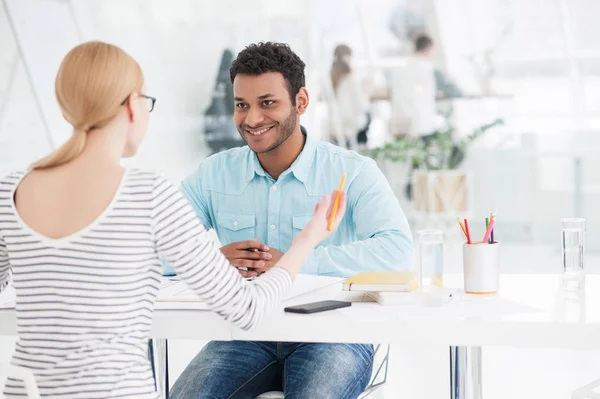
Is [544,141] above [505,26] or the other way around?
the other way around

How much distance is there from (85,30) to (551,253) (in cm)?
386

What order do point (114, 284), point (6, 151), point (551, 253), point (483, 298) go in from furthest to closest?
1. point (6, 151)
2. point (551, 253)
3. point (483, 298)
4. point (114, 284)

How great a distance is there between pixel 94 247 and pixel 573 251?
3.60ft

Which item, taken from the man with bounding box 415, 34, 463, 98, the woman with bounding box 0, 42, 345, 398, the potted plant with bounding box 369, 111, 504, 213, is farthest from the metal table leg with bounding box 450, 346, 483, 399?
the man with bounding box 415, 34, 463, 98

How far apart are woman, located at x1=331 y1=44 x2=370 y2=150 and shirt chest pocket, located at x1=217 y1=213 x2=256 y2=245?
4230mm

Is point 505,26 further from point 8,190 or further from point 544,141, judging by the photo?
point 8,190

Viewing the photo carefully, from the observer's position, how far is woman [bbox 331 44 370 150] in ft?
21.3

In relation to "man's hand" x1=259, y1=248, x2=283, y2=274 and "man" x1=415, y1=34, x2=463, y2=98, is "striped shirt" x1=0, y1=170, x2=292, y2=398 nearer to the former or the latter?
"man's hand" x1=259, y1=248, x2=283, y2=274

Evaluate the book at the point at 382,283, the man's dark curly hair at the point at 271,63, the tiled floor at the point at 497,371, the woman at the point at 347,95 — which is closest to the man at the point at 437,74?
the woman at the point at 347,95

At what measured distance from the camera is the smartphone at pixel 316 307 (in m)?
1.59

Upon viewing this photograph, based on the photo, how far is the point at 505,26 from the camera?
622cm

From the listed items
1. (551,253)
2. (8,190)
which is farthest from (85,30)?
(8,190)

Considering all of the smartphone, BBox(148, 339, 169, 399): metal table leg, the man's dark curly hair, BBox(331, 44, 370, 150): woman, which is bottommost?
BBox(148, 339, 169, 399): metal table leg

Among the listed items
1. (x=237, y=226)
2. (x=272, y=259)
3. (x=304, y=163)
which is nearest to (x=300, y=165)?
(x=304, y=163)
